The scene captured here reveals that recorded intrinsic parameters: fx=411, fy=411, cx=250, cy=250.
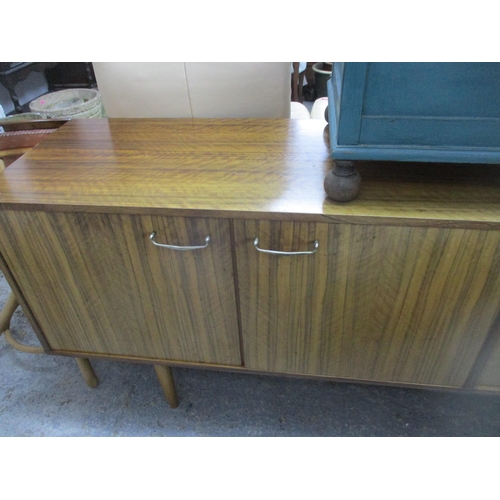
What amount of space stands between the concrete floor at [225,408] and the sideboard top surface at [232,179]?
712mm

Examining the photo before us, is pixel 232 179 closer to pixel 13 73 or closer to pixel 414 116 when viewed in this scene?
pixel 414 116

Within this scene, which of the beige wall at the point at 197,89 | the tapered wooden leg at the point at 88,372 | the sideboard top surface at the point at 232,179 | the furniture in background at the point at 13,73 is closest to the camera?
the sideboard top surface at the point at 232,179

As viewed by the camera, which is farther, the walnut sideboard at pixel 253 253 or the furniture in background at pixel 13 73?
the furniture in background at pixel 13 73

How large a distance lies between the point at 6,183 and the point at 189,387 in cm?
78

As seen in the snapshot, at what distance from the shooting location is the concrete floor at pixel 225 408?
1.16m

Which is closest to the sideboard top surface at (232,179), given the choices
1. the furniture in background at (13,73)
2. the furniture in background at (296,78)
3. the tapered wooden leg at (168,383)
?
the tapered wooden leg at (168,383)

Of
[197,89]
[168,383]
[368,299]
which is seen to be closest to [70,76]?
[197,89]

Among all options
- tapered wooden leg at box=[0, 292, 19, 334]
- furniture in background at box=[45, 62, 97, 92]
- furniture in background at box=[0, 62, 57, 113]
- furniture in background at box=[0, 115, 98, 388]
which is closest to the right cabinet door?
furniture in background at box=[0, 115, 98, 388]

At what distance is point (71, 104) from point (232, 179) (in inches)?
61.7

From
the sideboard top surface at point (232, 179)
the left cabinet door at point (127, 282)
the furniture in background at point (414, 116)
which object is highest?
the furniture in background at point (414, 116)

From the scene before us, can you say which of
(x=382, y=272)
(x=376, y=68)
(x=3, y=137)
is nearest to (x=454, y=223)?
(x=382, y=272)

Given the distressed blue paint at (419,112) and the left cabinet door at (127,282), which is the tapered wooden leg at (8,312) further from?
the distressed blue paint at (419,112)

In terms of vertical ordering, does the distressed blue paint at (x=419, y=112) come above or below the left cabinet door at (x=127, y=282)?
above

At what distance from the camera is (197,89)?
3.67ft
